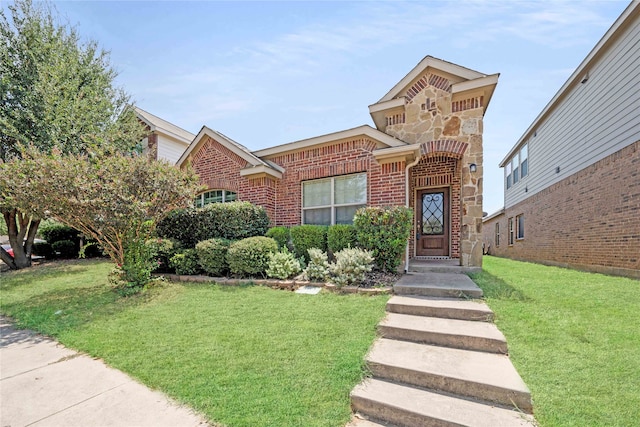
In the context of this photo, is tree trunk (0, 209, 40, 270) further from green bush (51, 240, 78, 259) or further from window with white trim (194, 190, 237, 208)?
window with white trim (194, 190, 237, 208)

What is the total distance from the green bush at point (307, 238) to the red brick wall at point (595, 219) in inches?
307

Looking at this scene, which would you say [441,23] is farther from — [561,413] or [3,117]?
[3,117]

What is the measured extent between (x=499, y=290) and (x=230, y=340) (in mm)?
4823

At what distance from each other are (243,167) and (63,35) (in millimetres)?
8734

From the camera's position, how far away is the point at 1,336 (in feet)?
14.7

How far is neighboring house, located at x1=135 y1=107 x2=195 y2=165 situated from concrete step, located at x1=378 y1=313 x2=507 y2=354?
527 inches

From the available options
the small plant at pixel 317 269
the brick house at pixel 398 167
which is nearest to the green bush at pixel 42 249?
the brick house at pixel 398 167

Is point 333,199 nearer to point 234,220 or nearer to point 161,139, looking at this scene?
point 234,220

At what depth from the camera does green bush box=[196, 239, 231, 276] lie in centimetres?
691

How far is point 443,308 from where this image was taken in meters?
4.16

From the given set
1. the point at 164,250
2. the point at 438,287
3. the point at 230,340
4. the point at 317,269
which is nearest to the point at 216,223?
the point at 164,250

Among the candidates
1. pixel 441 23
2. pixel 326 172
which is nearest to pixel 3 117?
pixel 326 172

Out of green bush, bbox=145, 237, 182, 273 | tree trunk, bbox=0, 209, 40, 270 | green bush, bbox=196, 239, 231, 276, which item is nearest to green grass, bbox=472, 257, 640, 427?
green bush, bbox=196, 239, 231, 276

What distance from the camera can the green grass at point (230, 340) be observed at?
262cm
